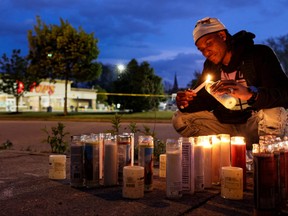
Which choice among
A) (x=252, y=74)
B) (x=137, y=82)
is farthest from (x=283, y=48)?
(x=252, y=74)

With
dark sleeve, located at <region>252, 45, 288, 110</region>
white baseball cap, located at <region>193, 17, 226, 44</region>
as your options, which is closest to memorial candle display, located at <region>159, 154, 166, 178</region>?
dark sleeve, located at <region>252, 45, 288, 110</region>

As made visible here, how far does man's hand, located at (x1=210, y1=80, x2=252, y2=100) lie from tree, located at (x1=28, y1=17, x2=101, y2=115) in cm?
2589

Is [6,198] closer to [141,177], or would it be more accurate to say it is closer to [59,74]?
[141,177]

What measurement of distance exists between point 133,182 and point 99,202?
30 centimetres

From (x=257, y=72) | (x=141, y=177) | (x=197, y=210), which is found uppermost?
(x=257, y=72)

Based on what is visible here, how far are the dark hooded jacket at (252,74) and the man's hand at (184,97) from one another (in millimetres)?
181

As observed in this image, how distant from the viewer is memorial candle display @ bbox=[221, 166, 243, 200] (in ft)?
10.4

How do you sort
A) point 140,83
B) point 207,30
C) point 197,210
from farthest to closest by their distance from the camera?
point 140,83, point 207,30, point 197,210

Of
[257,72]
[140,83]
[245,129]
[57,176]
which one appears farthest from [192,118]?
[140,83]

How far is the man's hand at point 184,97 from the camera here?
4273 millimetres

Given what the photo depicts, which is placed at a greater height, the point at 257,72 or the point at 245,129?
the point at 257,72

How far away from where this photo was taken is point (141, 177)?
314 centimetres

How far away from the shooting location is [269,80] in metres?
3.98

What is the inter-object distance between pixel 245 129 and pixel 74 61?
1026 inches
